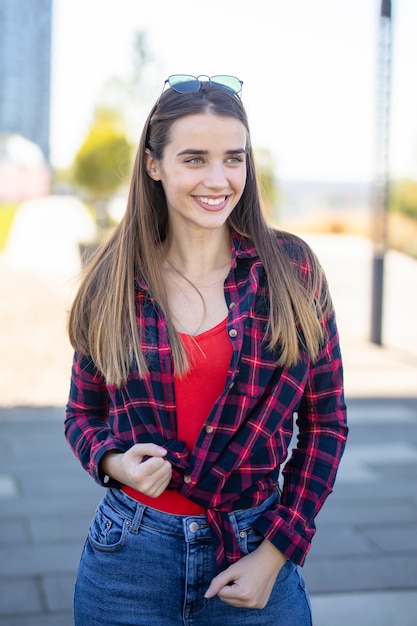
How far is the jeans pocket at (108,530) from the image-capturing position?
1.83 meters

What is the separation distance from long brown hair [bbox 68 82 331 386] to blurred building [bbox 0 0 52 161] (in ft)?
302

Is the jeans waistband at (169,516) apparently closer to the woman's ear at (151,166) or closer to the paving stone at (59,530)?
the woman's ear at (151,166)

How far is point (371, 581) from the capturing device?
3.85 meters

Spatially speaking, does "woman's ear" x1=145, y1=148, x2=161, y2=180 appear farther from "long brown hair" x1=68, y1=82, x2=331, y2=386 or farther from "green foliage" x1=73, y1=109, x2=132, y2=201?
"green foliage" x1=73, y1=109, x2=132, y2=201

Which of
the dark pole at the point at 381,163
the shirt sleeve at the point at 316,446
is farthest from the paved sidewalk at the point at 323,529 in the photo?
the dark pole at the point at 381,163

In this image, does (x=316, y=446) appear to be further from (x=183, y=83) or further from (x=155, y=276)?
(x=183, y=83)

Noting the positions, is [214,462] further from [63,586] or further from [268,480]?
[63,586]

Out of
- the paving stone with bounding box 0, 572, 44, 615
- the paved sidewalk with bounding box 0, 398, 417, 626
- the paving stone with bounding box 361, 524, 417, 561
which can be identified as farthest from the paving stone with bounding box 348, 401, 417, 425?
the paving stone with bounding box 0, 572, 44, 615

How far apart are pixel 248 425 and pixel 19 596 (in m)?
2.24

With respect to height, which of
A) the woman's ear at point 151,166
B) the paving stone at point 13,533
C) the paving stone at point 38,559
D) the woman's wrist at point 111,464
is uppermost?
the woman's ear at point 151,166

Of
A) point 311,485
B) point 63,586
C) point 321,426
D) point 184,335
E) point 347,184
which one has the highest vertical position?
point 347,184

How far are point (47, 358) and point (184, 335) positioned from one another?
7.34m

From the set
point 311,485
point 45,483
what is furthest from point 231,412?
point 45,483

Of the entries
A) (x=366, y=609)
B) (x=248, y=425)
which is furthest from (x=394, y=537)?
(x=248, y=425)
